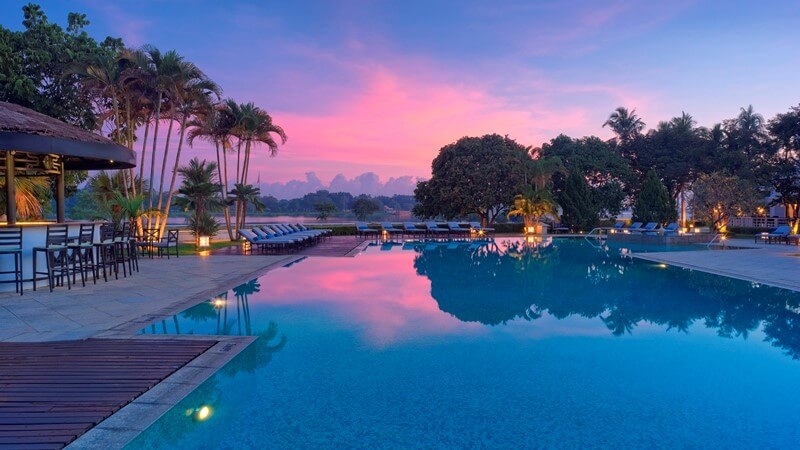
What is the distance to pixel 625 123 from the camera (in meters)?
41.8

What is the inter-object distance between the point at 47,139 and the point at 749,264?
1813cm

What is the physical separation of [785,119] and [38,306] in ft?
120

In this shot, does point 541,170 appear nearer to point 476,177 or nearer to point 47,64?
point 476,177

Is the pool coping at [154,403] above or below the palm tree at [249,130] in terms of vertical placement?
below

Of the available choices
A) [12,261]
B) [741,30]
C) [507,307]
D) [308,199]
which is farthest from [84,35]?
[308,199]

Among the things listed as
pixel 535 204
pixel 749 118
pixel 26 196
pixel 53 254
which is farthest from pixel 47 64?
pixel 749 118

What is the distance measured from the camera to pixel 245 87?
27.0 m

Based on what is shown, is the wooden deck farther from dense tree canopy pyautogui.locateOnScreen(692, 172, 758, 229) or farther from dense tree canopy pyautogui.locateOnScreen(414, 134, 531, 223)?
dense tree canopy pyautogui.locateOnScreen(414, 134, 531, 223)

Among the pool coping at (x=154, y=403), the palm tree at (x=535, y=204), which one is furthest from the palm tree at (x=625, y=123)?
the pool coping at (x=154, y=403)

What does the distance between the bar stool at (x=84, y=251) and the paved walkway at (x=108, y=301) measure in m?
0.46

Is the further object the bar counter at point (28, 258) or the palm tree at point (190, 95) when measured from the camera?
the palm tree at point (190, 95)

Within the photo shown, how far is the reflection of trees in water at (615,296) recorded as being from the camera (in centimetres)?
792

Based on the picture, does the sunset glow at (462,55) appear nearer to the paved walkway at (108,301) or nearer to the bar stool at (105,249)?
the bar stool at (105,249)

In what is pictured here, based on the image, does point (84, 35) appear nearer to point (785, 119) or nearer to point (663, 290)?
point (663, 290)
